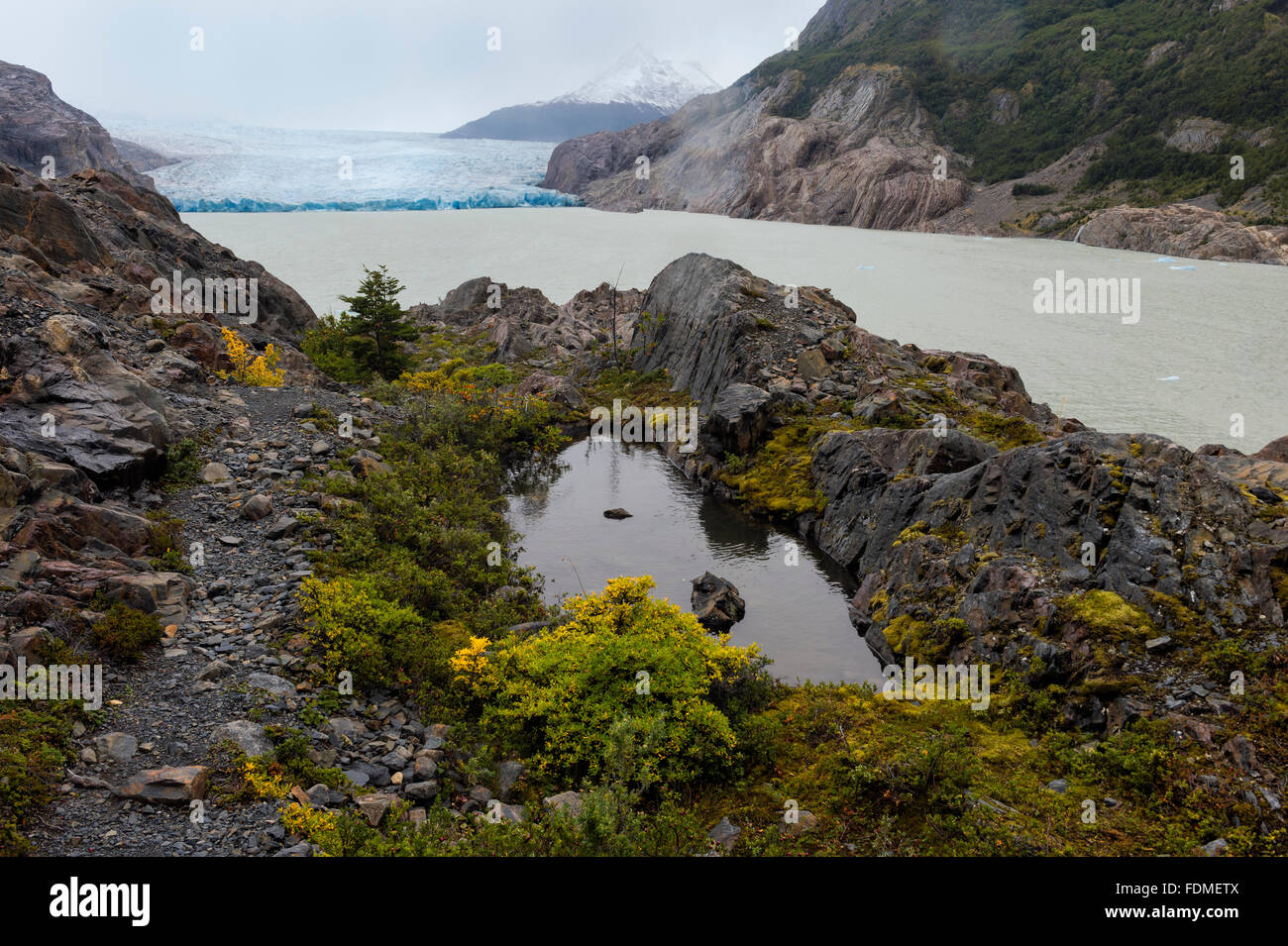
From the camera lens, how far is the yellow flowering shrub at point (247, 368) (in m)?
28.6

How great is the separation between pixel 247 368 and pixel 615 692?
73.7 feet

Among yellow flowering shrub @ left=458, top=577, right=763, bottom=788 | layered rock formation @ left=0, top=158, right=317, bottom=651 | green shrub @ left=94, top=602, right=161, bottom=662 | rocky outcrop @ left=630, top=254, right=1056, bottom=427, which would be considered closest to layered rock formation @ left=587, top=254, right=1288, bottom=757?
rocky outcrop @ left=630, top=254, right=1056, bottom=427

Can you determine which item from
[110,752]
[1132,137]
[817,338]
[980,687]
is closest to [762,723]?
[980,687]

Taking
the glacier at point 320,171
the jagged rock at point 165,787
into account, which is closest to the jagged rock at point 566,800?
the jagged rock at point 165,787

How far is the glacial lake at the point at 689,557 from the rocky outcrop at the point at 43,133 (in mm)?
124282

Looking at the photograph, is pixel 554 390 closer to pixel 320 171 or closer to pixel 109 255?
pixel 109 255

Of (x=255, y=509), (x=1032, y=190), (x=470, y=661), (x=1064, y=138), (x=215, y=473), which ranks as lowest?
(x=470, y=661)

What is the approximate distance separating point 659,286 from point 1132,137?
138893 millimetres

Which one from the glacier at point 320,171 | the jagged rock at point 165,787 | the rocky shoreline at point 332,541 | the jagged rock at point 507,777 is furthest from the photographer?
the glacier at point 320,171

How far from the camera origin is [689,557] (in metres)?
24.9

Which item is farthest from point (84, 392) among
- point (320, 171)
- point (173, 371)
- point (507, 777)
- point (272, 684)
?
point (320, 171)

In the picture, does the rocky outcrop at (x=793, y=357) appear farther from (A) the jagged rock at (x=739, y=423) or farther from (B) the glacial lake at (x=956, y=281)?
(B) the glacial lake at (x=956, y=281)
